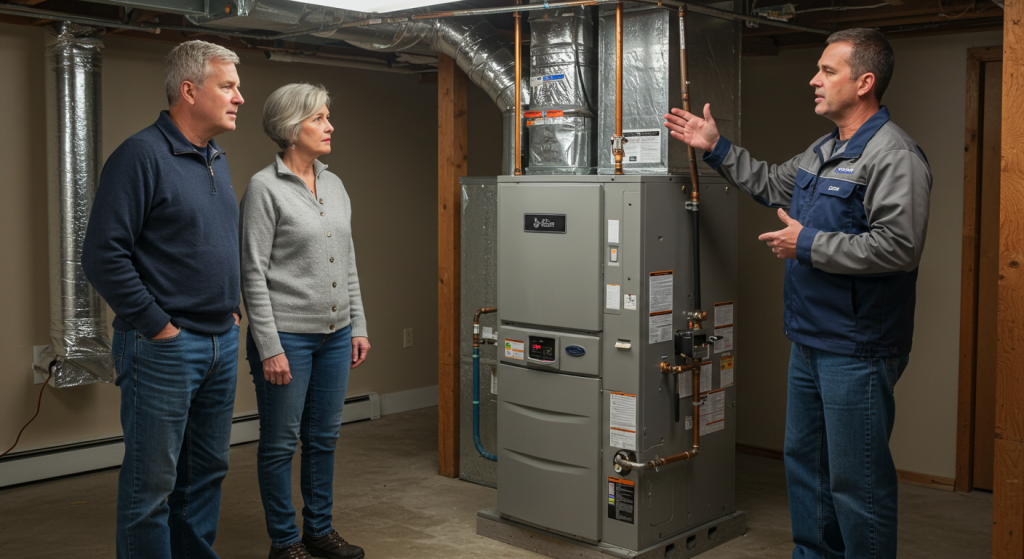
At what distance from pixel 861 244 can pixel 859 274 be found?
0.42 feet

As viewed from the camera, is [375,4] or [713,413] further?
[713,413]

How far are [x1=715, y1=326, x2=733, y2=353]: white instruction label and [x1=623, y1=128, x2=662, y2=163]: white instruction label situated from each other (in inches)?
27.7

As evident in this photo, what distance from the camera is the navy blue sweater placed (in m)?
2.20

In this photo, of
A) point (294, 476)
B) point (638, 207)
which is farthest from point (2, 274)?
point (638, 207)

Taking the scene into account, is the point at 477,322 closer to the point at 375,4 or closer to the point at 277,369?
the point at 277,369

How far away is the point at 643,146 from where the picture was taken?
3064 mm

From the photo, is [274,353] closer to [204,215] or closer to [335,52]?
[204,215]

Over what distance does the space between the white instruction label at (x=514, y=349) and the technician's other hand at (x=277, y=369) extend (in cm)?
85

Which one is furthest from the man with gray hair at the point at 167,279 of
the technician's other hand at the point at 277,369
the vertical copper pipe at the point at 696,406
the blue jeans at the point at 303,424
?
the vertical copper pipe at the point at 696,406

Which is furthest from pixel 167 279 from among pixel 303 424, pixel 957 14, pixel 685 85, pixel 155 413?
pixel 957 14

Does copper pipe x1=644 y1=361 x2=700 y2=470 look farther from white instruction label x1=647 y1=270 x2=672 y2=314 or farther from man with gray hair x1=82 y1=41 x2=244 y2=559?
man with gray hair x1=82 y1=41 x2=244 y2=559

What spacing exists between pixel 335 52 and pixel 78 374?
2.22 metres

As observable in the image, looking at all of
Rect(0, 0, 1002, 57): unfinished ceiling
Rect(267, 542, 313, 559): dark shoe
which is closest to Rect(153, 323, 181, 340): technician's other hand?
Rect(267, 542, 313, 559): dark shoe

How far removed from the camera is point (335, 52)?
4.91 meters
